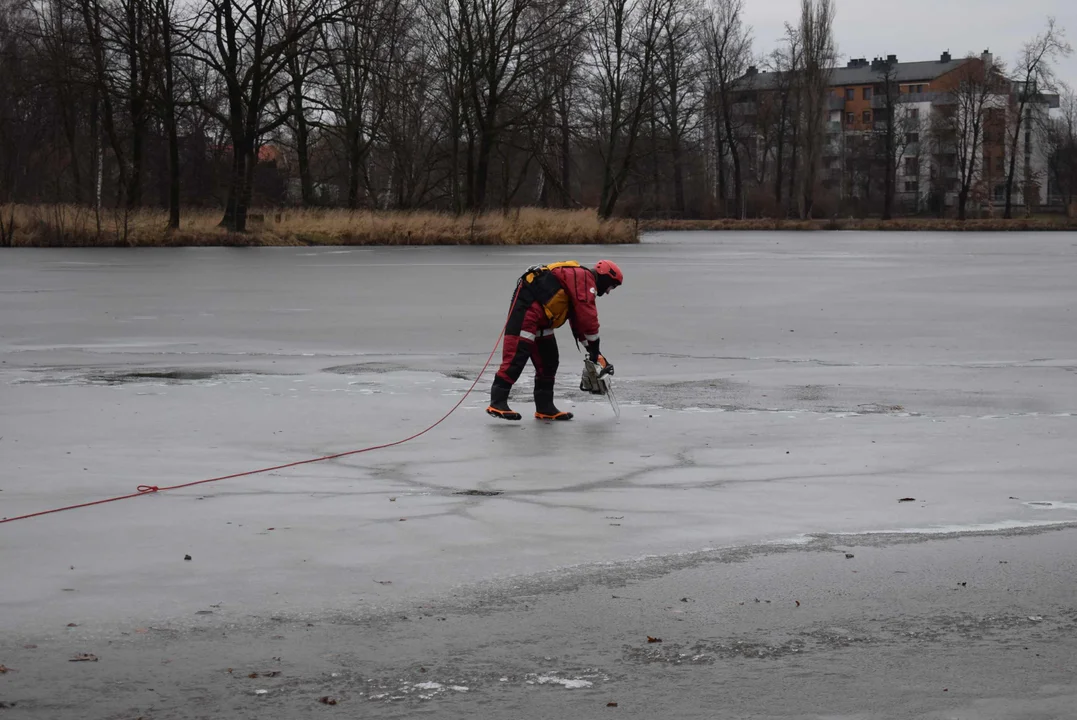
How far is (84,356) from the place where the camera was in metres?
13.2

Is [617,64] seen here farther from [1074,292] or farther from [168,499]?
[168,499]

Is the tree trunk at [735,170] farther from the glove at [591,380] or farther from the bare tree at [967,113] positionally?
the glove at [591,380]

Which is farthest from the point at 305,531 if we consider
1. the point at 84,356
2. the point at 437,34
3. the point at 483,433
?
the point at 437,34

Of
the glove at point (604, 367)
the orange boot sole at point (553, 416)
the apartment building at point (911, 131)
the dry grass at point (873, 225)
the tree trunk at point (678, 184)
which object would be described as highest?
the apartment building at point (911, 131)

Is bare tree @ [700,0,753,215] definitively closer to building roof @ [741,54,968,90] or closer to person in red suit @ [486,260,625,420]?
building roof @ [741,54,968,90]

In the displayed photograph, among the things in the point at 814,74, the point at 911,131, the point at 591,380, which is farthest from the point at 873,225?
the point at 591,380

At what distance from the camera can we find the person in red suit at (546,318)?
32.6ft

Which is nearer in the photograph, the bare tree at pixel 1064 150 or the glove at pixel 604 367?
the glove at pixel 604 367

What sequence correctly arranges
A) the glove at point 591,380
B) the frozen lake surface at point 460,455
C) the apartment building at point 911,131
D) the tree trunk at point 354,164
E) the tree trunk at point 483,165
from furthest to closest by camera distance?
1. the apartment building at point 911,131
2. the tree trunk at point 354,164
3. the tree trunk at point 483,165
4. the glove at point 591,380
5. the frozen lake surface at point 460,455

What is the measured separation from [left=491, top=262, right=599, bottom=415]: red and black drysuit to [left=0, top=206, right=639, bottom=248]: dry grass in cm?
2956

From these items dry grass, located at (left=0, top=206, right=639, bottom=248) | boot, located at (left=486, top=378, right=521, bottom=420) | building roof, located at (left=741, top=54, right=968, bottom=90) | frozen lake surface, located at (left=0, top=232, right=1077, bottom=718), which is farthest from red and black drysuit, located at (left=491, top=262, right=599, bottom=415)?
building roof, located at (left=741, top=54, right=968, bottom=90)

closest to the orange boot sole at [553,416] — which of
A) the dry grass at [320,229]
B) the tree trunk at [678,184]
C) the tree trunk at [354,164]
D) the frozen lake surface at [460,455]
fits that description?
the frozen lake surface at [460,455]

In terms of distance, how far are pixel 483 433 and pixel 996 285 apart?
16685 mm

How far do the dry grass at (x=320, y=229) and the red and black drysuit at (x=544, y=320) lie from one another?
2956cm
